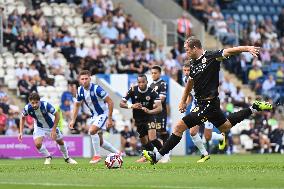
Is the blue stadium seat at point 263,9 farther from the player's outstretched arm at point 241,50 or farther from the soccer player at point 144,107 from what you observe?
the player's outstretched arm at point 241,50

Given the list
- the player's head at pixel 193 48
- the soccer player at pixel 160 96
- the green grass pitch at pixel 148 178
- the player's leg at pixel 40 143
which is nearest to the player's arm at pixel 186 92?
the player's head at pixel 193 48

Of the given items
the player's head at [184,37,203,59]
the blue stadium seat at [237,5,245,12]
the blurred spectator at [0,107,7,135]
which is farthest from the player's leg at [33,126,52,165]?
the blue stadium seat at [237,5,245,12]

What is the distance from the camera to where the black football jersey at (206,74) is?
17.4 m

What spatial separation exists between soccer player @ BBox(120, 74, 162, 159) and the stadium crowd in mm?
7976

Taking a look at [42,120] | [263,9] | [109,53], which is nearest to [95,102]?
[42,120]

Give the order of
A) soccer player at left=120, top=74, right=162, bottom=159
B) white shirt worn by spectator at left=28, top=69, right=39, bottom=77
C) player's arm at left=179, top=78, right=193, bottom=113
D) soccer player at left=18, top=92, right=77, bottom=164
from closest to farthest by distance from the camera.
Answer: player's arm at left=179, top=78, right=193, bottom=113, soccer player at left=18, top=92, right=77, bottom=164, soccer player at left=120, top=74, right=162, bottom=159, white shirt worn by spectator at left=28, top=69, right=39, bottom=77

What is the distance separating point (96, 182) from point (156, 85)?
9.64m

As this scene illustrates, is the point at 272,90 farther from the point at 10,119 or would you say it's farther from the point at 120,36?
the point at 10,119

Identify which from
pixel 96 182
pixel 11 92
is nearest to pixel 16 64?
pixel 11 92

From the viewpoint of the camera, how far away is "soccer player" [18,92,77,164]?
22.4m

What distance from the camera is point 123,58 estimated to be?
36.2 metres

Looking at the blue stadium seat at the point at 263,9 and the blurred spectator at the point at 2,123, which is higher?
the blue stadium seat at the point at 263,9

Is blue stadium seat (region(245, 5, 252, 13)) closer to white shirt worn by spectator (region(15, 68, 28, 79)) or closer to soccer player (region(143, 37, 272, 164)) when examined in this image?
white shirt worn by spectator (region(15, 68, 28, 79))

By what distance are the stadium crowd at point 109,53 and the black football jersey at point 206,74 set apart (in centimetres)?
1360
